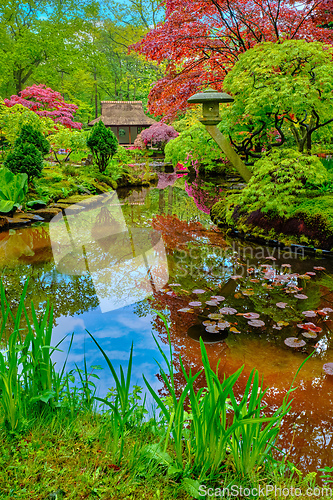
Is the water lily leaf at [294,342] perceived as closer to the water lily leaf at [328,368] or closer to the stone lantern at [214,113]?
the water lily leaf at [328,368]

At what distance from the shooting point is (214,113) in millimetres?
6121

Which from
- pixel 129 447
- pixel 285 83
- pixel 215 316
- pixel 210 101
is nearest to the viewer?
pixel 129 447

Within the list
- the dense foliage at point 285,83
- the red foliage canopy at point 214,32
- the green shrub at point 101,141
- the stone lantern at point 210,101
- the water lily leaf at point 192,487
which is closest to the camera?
the water lily leaf at point 192,487

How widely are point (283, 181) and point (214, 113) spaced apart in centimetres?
199

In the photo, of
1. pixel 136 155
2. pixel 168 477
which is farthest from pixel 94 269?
pixel 136 155

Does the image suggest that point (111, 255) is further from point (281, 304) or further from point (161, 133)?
point (161, 133)

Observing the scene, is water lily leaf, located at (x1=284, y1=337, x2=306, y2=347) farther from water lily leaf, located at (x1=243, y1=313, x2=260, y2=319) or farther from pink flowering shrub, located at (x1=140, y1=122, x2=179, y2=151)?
pink flowering shrub, located at (x1=140, y1=122, x2=179, y2=151)

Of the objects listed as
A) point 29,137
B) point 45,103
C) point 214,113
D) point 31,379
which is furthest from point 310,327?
point 45,103

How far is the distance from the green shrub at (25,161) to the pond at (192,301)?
208 cm

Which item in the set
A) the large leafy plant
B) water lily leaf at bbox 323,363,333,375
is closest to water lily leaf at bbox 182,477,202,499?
water lily leaf at bbox 323,363,333,375

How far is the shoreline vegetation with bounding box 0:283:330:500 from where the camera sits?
1.25 meters

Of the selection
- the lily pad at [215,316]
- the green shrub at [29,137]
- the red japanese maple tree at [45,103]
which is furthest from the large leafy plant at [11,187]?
the red japanese maple tree at [45,103]

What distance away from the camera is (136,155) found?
72.9ft

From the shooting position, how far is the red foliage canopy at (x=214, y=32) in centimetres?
691
